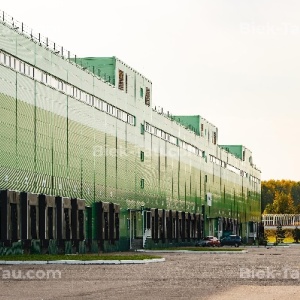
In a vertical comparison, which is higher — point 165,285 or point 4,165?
point 4,165

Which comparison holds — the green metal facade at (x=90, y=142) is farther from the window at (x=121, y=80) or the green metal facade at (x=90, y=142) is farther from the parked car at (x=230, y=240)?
the parked car at (x=230, y=240)

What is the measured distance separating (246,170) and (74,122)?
95.4 meters

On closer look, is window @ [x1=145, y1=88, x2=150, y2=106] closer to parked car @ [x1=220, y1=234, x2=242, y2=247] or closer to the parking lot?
parked car @ [x1=220, y1=234, x2=242, y2=247]

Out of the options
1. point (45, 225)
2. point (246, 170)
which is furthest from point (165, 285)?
point (246, 170)

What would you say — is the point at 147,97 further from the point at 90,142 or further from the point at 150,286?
the point at 150,286

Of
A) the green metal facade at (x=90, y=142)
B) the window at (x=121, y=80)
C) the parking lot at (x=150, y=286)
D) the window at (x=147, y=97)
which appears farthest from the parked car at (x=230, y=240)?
the parking lot at (x=150, y=286)

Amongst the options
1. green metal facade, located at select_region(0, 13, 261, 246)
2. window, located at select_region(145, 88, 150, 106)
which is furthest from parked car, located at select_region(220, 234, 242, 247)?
window, located at select_region(145, 88, 150, 106)

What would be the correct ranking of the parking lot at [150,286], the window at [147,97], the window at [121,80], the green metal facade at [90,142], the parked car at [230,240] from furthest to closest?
the parked car at [230,240], the window at [147,97], the window at [121,80], the green metal facade at [90,142], the parking lot at [150,286]

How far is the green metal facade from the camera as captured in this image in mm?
52719

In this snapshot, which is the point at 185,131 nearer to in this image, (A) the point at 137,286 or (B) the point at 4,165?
(B) the point at 4,165

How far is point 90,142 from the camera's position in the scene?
221ft

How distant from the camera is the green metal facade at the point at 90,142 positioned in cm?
5272

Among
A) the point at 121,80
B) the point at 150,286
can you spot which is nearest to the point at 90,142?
the point at 121,80

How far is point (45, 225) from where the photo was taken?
2234 inches
